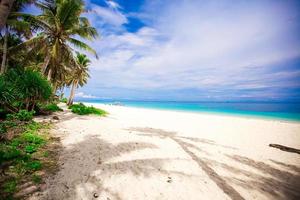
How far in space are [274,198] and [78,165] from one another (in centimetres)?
437

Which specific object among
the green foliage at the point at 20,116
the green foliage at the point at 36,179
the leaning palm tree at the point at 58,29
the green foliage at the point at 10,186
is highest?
the leaning palm tree at the point at 58,29

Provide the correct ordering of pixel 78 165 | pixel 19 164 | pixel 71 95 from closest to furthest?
1. pixel 19 164
2. pixel 78 165
3. pixel 71 95

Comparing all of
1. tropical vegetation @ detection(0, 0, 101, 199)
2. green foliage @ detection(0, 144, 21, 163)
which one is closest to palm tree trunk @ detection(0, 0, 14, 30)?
tropical vegetation @ detection(0, 0, 101, 199)

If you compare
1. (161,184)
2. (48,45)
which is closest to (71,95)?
(48,45)

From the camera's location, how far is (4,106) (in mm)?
7586

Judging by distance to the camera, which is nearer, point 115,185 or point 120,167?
point 115,185

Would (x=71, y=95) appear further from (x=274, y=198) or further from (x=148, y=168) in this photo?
(x=274, y=198)

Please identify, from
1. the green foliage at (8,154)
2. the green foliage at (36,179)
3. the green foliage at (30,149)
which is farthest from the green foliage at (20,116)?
the green foliage at (36,179)

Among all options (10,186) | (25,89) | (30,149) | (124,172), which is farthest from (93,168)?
(25,89)

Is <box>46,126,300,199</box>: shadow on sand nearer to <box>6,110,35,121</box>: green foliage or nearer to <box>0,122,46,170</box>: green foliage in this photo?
<box>0,122,46,170</box>: green foliage

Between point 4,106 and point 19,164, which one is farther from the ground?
point 4,106

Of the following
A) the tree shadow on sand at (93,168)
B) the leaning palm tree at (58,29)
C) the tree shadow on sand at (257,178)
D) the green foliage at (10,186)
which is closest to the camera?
the green foliage at (10,186)

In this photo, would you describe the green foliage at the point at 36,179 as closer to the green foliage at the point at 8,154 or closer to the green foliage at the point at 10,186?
the green foliage at the point at 10,186

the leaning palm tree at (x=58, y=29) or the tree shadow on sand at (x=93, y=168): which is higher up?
the leaning palm tree at (x=58, y=29)
